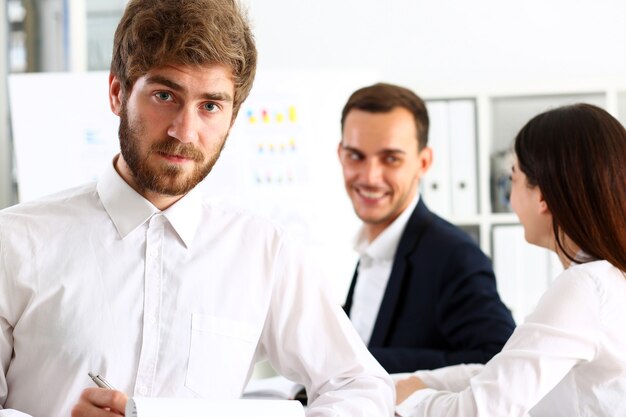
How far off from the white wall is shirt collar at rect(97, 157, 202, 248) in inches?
123

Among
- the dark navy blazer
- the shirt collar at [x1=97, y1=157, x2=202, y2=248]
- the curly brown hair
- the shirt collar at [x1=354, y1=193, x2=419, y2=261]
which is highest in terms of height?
the curly brown hair

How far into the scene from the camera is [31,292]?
1.51 meters

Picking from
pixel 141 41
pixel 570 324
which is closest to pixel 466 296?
pixel 570 324

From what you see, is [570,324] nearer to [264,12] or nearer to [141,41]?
[141,41]

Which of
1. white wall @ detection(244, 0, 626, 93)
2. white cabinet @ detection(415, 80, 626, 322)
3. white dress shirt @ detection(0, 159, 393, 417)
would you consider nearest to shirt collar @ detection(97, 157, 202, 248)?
white dress shirt @ detection(0, 159, 393, 417)

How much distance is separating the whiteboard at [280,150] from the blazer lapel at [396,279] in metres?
1.48

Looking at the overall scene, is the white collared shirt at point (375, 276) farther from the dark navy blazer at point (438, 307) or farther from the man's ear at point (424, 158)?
the man's ear at point (424, 158)

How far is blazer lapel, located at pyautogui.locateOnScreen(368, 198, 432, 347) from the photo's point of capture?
240 centimetres

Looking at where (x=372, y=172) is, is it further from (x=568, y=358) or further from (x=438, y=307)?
(x=568, y=358)

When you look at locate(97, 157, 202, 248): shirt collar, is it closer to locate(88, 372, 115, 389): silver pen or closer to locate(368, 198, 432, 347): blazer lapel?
locate(88, 372, 115, 389): silver pen

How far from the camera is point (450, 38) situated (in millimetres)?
4773

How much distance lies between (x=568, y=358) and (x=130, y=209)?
866mm

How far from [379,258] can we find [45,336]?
1.32m

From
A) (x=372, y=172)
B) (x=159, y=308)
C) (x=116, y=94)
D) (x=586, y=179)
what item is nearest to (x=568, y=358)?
(x=586, y=179)
